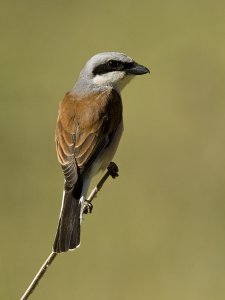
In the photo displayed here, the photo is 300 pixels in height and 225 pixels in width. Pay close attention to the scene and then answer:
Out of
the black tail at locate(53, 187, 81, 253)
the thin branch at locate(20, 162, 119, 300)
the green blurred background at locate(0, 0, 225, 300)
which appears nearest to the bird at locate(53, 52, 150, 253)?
the black tail at locate(53, 187, 81, 253)

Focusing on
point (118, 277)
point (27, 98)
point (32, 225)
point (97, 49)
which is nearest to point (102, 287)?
point (118, 277)

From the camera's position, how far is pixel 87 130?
16.2 feet

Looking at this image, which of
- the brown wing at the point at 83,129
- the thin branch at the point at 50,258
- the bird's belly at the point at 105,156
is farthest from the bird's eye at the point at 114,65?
the thin branch at the point at 50,258

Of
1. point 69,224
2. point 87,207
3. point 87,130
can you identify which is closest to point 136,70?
point 87,130

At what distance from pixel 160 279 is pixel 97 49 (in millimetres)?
3900

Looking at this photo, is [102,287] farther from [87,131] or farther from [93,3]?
[93,3]

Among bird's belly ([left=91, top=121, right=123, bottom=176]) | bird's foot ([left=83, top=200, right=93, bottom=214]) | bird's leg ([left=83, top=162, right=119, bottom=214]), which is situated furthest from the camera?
bird's belly ([left=91, top=121, right=123, bottom=176])

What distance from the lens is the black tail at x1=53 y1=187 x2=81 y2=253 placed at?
4430 mm

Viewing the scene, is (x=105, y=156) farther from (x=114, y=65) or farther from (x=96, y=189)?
(x=96, y=189)

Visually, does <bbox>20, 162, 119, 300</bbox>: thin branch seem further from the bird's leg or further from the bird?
the bird

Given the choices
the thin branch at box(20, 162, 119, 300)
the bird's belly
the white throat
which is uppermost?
the white throat

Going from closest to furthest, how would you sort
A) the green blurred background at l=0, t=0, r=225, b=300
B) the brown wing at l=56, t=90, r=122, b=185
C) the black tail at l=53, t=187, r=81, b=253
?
the black tail at l=53, t=187, r=81, b=253 < the brown wing at l=56, t=90, r=122, b=185 < the green blurred background at l=0, t=0, r=225, b=300

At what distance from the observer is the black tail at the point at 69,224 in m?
4.43

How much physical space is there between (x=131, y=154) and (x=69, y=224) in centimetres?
308
